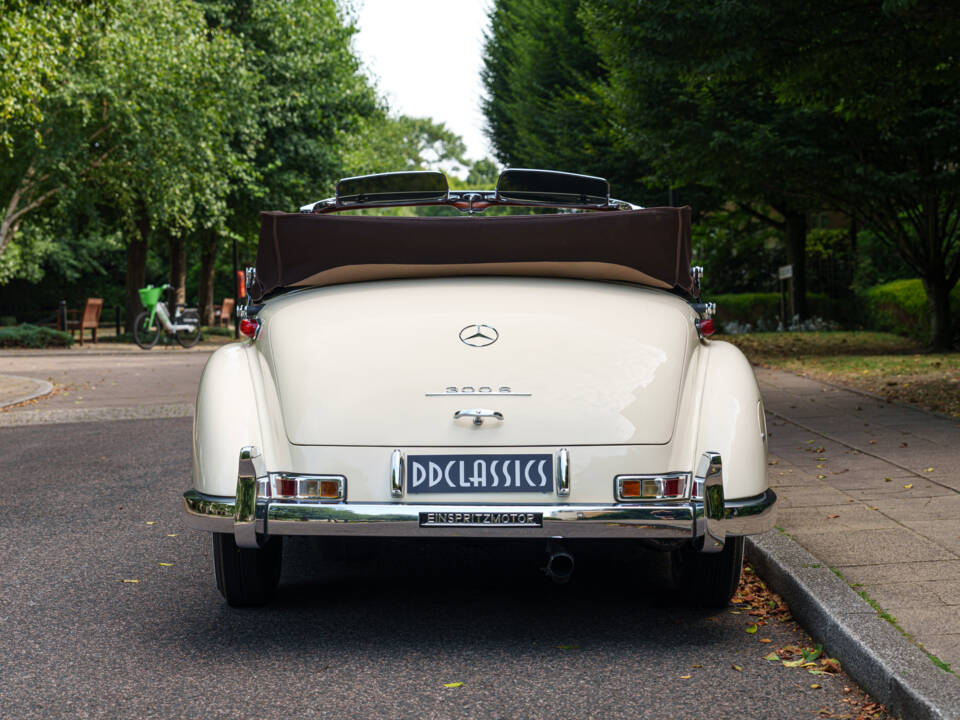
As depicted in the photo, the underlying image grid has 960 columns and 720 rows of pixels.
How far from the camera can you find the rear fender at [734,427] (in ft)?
13.3

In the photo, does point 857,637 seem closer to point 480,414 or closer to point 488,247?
point 480,414

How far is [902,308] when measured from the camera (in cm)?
2206

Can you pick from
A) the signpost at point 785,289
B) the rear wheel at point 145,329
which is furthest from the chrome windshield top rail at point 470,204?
the rear wheel at point 145,329

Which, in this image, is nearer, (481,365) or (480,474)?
(480,474)

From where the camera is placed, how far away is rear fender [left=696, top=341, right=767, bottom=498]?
407 centimetres

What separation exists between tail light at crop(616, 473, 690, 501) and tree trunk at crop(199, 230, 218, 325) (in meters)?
33.0

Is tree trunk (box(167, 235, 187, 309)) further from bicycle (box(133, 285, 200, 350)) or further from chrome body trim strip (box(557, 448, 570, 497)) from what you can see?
chrome body trim strip (box(557, 448, 570, 497))

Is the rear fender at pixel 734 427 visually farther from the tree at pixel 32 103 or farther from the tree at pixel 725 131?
the tree at pixel 32 103

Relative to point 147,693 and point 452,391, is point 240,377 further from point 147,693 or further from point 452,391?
point 147,693

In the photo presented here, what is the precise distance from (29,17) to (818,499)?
587 inches

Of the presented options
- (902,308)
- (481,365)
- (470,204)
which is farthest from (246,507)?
(902,308)

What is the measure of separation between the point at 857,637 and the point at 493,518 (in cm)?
120

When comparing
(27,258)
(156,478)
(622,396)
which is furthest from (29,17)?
(27,258)

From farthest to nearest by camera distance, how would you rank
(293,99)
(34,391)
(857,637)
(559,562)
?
1. (293,99)
2. (34,391)
3. (559,562)
4. (857,637)
